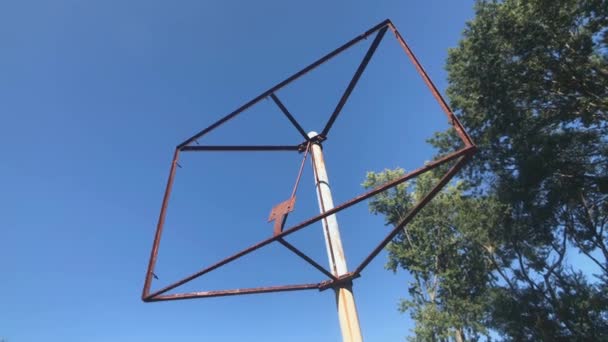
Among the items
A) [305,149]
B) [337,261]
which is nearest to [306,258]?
[337,261]

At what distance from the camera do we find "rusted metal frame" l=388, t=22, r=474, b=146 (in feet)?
9.04

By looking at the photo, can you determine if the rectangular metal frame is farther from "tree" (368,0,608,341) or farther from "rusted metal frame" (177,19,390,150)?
"tree" (368,0,608,341)

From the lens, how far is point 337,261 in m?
3.10

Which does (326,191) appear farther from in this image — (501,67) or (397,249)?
(397,249)

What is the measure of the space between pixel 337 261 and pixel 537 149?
15.1 metres

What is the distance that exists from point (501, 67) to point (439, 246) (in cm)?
1274

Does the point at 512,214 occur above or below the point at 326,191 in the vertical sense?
above

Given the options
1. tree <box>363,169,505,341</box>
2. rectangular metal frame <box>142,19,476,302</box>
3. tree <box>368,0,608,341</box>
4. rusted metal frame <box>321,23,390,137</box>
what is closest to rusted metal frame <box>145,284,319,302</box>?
rectangular metal frame <box>142,19,476,302</box>

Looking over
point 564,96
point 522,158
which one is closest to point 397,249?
point 522,158

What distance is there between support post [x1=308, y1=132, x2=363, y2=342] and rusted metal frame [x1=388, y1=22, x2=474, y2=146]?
1.31m

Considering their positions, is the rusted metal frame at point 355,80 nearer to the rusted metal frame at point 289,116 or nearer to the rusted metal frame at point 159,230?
the rusted metal frame at point 289,116

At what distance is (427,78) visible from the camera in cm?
332

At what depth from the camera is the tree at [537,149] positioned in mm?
12789

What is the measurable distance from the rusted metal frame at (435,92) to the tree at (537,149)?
39.5 feet
